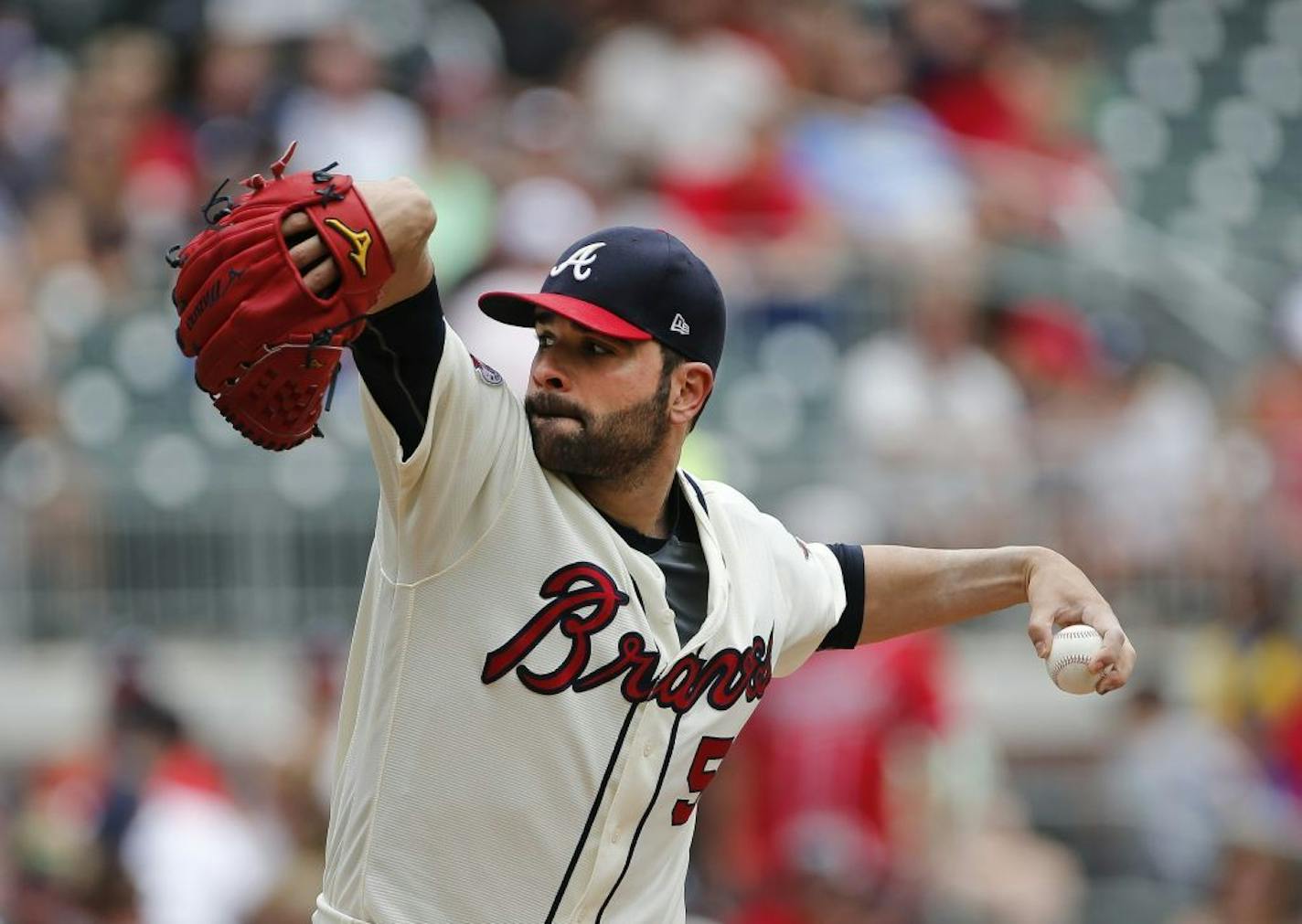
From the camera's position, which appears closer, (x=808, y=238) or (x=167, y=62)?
(x=808, y=238)

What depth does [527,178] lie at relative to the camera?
947cm

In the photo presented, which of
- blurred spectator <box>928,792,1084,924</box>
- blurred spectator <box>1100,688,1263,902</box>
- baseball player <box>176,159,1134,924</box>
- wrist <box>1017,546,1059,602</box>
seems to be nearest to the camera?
baseball player <box>176,159,1134,924</box>

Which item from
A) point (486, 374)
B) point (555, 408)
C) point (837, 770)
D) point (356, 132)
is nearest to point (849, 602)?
point (555, 408)

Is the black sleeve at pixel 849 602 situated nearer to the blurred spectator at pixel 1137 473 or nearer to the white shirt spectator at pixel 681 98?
the blurred spectator at pixel 1137 473

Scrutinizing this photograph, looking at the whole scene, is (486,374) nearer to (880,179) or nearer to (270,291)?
(270,291)

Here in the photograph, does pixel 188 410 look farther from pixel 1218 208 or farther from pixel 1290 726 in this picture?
pixel 1218 208

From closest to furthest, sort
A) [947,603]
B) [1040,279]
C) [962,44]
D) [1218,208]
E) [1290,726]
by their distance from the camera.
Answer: [947,603] → [1290,726] → [1040,279] → [962,44] → [1218,208]

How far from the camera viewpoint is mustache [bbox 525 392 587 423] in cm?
359

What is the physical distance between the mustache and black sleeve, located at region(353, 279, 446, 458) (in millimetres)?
304

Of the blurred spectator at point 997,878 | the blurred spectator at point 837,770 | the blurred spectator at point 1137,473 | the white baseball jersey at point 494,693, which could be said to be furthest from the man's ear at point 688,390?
the blurred spectator at point 1137,473

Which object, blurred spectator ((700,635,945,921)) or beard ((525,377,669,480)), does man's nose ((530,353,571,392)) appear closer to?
beard ((525,377,669,480))

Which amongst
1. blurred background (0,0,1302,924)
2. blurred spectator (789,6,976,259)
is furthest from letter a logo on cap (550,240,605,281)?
blurred spectator (789,6,976,259)

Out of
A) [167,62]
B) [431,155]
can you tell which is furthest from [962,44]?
[167,62]

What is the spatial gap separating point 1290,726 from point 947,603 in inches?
192
